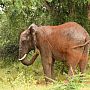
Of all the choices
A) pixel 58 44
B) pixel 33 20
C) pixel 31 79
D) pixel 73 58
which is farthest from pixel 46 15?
pixel 31 79

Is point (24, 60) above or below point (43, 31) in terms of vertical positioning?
below

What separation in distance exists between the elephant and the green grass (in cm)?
60

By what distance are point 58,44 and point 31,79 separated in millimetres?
3998

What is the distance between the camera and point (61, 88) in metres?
6.61

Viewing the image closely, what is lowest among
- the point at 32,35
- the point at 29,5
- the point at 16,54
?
the point at 16,54

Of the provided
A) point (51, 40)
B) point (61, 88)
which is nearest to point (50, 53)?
point (51, 40)

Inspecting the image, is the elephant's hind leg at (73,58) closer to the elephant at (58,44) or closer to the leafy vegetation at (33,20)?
the elephant at (58,44)

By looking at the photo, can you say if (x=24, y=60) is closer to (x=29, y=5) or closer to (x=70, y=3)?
(x=29, y=5)

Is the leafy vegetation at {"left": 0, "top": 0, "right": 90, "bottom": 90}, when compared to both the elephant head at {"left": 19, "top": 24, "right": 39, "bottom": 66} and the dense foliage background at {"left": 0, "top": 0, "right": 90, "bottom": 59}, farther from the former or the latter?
the elephant head at {"left": 19, "top": 24, "right": 39, "bottom": 66}

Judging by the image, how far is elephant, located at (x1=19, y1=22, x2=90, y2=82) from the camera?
1295cm

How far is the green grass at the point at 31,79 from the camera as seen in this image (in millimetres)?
6773

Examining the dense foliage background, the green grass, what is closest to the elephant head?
the green grass

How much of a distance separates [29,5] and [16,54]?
12.5ft

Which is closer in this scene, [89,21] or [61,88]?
[61,88]
